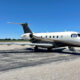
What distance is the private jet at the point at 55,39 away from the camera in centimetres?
2125

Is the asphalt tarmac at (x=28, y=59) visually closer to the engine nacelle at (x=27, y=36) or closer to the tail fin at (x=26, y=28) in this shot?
the engine nacelle at (x=27, y=36)

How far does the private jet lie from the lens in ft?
69.7

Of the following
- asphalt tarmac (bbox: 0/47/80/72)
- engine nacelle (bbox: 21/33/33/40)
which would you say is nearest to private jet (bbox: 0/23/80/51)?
engine nacelle (bbox: 21/33/33/40)

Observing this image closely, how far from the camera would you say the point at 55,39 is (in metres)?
23.8

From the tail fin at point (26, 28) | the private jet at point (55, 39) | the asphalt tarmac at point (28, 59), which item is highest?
the tail fin at point (26, 28)

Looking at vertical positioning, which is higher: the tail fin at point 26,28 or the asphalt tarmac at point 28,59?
the tail fin at point 26,28

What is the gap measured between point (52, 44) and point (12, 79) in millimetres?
16485

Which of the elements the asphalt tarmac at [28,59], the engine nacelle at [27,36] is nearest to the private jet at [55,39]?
the engine nacelle at [27,36]

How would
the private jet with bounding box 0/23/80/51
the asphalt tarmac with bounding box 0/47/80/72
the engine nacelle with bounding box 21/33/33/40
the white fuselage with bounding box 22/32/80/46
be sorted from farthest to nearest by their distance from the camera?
the engine nacelle with bounding box 21/33/33/40 < the private jet with bounding box 0/23/80/51 < the white fuselage with bounding box 22/32/80/46 < the asphalt tarmac with bounding box 0/47/80/72

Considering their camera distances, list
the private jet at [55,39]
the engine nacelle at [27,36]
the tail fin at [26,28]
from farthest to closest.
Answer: the tail fin at [26,28], the engine nacelle at [27,36], the private jet at [55,39]

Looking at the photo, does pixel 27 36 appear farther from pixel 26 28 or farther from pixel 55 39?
pixel 55 39

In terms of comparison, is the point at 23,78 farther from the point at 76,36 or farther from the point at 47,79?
the point at 76,36

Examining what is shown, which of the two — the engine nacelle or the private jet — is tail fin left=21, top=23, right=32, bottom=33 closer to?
the private jet

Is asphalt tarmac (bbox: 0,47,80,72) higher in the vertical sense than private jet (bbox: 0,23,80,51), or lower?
lower
